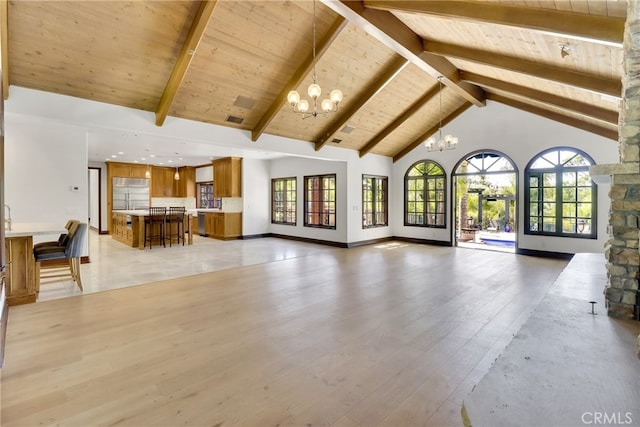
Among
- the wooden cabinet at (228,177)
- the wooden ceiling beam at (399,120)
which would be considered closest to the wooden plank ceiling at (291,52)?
the wooden ceiling beam at (399,120)

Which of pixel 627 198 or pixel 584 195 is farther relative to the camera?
pixel 584 195

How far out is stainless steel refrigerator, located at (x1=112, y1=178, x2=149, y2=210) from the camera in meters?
11.6

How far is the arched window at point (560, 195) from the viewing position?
6.86m

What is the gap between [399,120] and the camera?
8.00 metres

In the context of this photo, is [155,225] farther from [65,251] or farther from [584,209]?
[584,209]

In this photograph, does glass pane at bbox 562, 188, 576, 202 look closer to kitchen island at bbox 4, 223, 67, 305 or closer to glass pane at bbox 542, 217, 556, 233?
glass pane at bbox 542, 217, 556, 233

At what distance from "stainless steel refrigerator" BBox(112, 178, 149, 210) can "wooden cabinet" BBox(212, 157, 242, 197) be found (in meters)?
3.58

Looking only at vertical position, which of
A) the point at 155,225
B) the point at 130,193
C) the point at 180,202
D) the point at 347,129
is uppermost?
the point at 347,129

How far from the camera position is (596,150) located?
21.9ft

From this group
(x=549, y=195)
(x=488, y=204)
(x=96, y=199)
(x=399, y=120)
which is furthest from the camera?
(x=488, y=204)

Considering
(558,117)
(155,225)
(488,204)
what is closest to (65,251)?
(155,225)

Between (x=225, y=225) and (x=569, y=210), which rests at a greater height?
(x=569, y=210)

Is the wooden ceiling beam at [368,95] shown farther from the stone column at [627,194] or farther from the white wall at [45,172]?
the white wall at [45,172]

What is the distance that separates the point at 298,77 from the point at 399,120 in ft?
11.2
